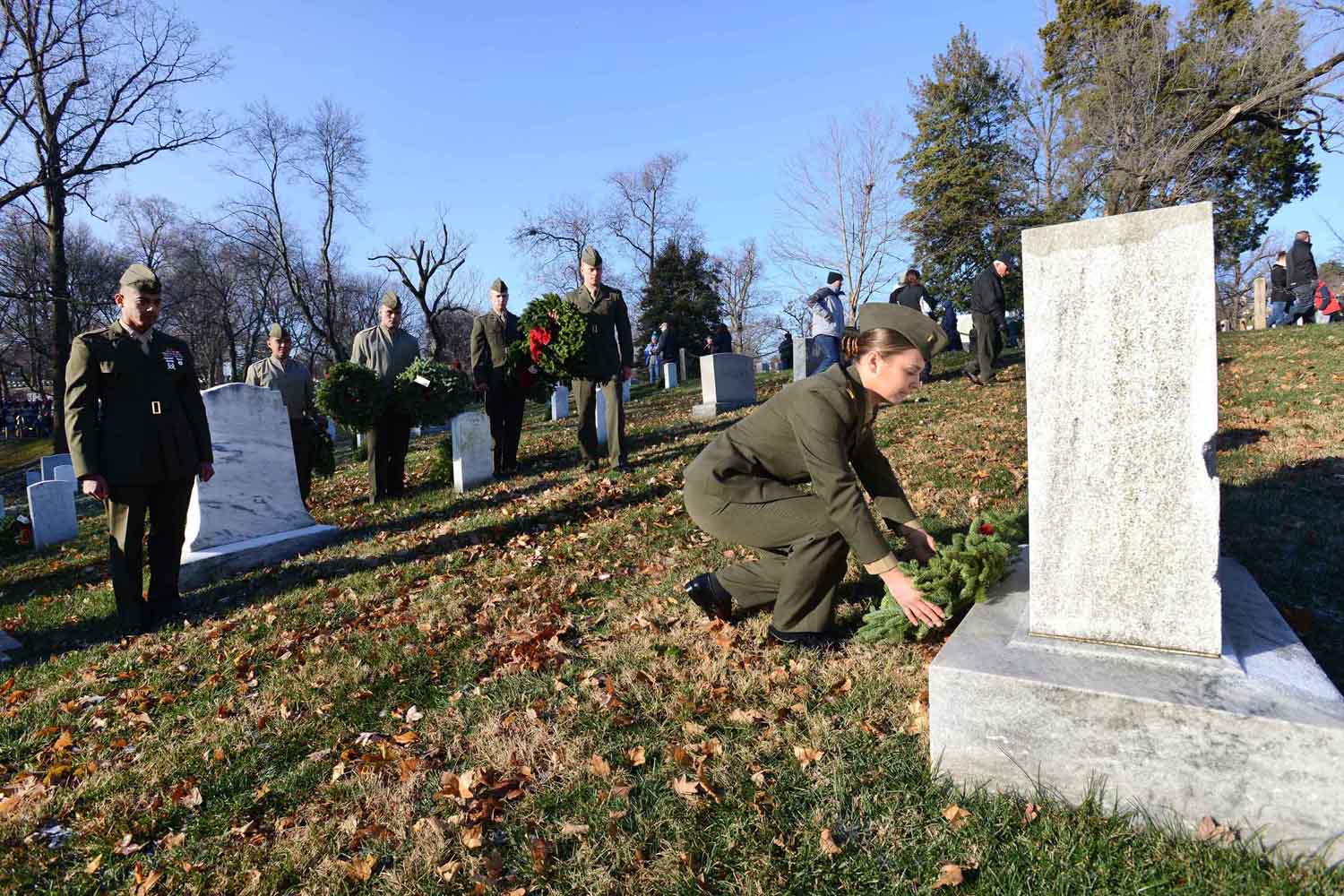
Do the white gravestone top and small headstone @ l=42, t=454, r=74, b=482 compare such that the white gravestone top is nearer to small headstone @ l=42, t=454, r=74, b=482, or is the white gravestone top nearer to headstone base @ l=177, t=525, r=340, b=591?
headstone base @ l=177, t=525, r=340, b=591

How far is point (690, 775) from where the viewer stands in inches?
106

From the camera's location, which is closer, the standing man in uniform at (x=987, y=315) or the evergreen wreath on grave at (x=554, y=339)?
the evergreen wreath on grave at (x=554, y=339)

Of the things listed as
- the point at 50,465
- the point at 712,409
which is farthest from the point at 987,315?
the point at 50,465

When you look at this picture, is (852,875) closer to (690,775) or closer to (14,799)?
(690,775)

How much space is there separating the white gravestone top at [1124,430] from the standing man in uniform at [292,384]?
8322mm

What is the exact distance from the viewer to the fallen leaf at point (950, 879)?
206 centimetres

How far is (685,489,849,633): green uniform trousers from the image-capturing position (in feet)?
10.9

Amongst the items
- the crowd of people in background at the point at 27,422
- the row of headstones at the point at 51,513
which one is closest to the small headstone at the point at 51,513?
the row of headstones at the point at 51,513

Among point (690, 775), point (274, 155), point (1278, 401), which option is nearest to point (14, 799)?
point (690, 775)

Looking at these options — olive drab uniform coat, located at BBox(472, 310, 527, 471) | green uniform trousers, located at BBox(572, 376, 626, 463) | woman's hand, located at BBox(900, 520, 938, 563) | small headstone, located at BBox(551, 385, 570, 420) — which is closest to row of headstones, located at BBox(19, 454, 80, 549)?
olive drab uniform coat, located at BBox(472, 310, 527, 471)

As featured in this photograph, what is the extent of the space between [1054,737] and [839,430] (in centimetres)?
135

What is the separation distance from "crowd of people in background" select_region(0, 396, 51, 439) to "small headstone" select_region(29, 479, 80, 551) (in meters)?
37.4

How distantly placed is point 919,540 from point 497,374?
7.17 metres

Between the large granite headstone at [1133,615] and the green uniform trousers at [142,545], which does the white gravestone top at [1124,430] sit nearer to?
the large granite headstone at [1133,615]
